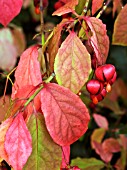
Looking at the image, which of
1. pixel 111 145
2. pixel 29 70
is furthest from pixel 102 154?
pixel 29 70

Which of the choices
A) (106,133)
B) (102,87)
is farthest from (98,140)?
(102,87)

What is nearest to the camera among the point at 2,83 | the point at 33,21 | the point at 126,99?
the point at 2,83

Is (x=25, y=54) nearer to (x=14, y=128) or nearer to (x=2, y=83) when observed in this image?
(x=14, y=128)

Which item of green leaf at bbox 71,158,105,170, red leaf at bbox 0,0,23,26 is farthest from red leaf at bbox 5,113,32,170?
green leaf at bbox 71,158,105,170

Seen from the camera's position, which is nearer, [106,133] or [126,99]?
[106,133]

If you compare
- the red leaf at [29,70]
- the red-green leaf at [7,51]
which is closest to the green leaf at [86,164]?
the red-green leaf at [7,51]
